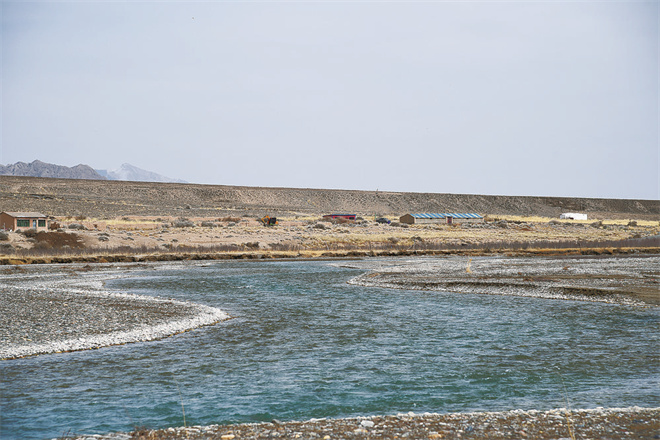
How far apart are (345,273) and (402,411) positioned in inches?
1168

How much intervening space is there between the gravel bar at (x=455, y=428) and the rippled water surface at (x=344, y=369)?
723 millimetres

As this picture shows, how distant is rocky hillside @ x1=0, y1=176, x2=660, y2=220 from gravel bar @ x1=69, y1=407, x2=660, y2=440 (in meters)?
97.3

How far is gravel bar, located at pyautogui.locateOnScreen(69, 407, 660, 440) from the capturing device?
10.1 metres

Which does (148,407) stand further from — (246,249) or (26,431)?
(246,249)

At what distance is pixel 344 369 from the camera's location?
15.2 m

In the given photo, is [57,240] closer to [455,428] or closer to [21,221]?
[21,221]

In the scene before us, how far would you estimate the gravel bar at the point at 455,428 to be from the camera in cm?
1012

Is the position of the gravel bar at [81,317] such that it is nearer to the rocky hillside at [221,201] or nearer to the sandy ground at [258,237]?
the sandy ground at [258,237]

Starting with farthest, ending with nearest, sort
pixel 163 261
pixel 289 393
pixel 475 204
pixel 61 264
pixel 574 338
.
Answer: pixel 475 204
pixel 163 261
pixel 61 264
pixel 574 338
pixel 289 393

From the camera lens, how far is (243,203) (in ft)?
537

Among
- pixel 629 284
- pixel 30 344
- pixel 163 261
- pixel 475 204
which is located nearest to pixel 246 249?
pixel 163 261

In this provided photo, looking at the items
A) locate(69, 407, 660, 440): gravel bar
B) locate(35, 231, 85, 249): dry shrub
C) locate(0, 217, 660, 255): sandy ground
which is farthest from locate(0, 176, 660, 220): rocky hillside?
locate(69, 407, 660, 440): gravel bar

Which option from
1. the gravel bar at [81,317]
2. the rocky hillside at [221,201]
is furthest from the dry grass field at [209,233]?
the gravel bar at [81,317]

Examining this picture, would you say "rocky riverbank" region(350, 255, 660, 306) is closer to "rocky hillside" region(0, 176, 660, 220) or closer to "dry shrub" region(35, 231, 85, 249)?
"dry shrub" region(35, 231, 85, 249)
